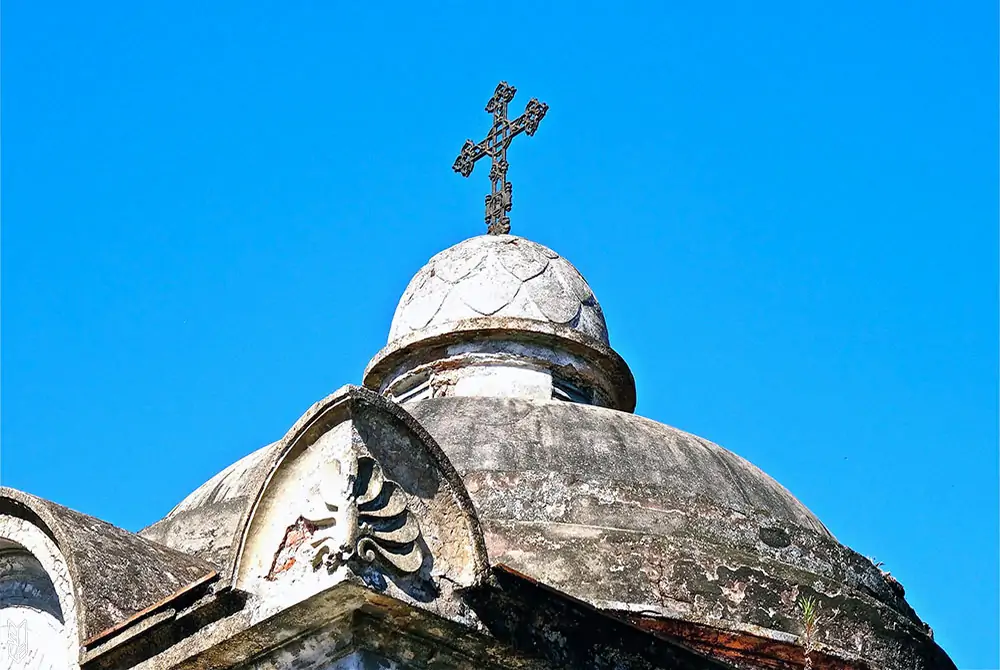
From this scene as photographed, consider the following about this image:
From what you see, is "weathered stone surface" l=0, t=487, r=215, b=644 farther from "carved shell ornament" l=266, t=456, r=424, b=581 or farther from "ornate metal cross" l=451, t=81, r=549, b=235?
"ornate metal cross" l=451, t=81, r=549, b=235

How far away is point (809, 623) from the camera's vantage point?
891cm

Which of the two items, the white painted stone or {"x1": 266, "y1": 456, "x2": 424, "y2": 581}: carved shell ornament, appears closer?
{"x1": 266, "y1": 456, "x2": 424, "y2": 581}: carved shell ornament

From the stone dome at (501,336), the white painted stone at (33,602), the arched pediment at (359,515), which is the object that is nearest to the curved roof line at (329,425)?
the arched pediment at (359,515)

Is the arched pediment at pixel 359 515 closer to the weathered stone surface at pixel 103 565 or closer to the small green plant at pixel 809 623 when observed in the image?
the weathered stone surface at pixel 103 565

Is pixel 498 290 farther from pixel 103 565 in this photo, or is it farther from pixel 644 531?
pixel 103 565

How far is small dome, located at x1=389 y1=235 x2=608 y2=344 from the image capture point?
11.9m

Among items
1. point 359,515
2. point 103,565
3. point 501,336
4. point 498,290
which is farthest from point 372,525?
point 498,290

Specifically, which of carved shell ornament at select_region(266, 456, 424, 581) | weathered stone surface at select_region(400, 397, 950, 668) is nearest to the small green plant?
weathered stone surface at select_region(400, 397, 950, 668)

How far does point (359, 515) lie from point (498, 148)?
8455 millimetres

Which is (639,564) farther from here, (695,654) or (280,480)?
(280,480)

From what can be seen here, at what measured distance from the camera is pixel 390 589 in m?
5.27

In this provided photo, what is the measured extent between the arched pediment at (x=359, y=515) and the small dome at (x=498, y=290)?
20.0 feet

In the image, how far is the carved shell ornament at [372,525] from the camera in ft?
17.2

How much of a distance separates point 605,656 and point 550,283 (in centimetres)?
639
